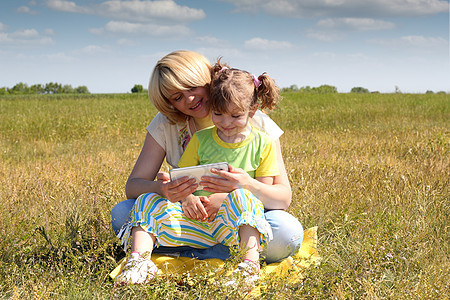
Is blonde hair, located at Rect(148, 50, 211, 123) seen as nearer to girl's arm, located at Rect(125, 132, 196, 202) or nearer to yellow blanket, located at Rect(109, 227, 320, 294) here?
girl's arm, located at Rect(125, 132, 196, 202)

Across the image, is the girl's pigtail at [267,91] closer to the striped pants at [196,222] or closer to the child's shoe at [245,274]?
the striped pants at [196,222]

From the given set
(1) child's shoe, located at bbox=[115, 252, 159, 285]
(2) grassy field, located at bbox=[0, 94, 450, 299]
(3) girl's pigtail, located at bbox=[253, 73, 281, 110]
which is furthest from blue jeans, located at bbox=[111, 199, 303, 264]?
(3) girl's pigtail, located at bbox=[253, 73, 281, 110]

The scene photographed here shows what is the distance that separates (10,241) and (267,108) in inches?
83.2

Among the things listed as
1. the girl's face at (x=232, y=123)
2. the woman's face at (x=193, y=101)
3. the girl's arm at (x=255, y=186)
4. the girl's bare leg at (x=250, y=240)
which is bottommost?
the girl's bare leg at (x=250, y=240)

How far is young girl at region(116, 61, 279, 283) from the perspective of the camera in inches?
109

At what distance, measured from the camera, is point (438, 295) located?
255 centimetres

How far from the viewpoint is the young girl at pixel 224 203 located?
2781 mm

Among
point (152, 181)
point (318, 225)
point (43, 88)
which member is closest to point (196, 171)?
point (152, 181)

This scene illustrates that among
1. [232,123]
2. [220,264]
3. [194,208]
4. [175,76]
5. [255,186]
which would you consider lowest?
[220,264]

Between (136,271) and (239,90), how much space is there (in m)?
1.31

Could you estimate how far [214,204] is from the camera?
299cm

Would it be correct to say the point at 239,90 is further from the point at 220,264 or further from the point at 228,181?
the point at 220,264

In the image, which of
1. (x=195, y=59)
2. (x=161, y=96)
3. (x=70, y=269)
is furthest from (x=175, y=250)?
(x=195, y=59)

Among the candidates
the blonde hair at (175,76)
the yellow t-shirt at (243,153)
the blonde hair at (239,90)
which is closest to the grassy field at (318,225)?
the yellow t-shirt at (243,153)
